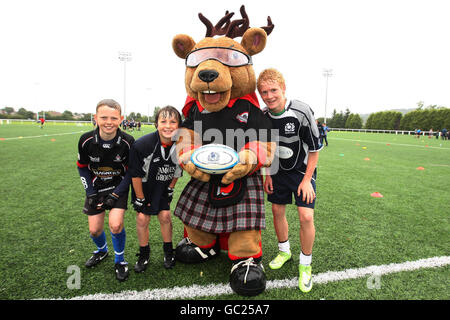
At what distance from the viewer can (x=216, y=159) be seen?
1.93 m

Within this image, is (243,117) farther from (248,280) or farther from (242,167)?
(248,280)

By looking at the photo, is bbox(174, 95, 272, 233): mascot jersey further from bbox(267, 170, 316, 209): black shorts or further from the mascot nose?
the mascot nose

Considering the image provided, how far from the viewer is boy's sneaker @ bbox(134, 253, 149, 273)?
7.52 ft

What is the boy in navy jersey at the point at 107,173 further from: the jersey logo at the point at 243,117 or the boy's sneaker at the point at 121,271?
the jersey logo at the point at 243,117

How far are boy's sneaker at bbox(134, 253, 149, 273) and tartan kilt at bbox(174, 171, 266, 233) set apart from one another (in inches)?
21.6

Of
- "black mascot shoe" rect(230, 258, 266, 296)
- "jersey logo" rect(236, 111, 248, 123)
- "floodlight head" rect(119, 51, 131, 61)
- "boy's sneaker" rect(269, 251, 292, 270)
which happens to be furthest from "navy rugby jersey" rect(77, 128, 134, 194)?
"floodlight head" rect(119, 51, 131, 61)

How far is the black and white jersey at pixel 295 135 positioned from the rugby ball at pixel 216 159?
53 centimetres

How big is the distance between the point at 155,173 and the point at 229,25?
5.17 feet

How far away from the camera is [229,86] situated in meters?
2.05

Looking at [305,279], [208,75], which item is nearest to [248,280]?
[305,279]

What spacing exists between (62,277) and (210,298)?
136cm

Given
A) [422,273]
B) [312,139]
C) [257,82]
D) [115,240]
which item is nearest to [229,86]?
[257,82]
